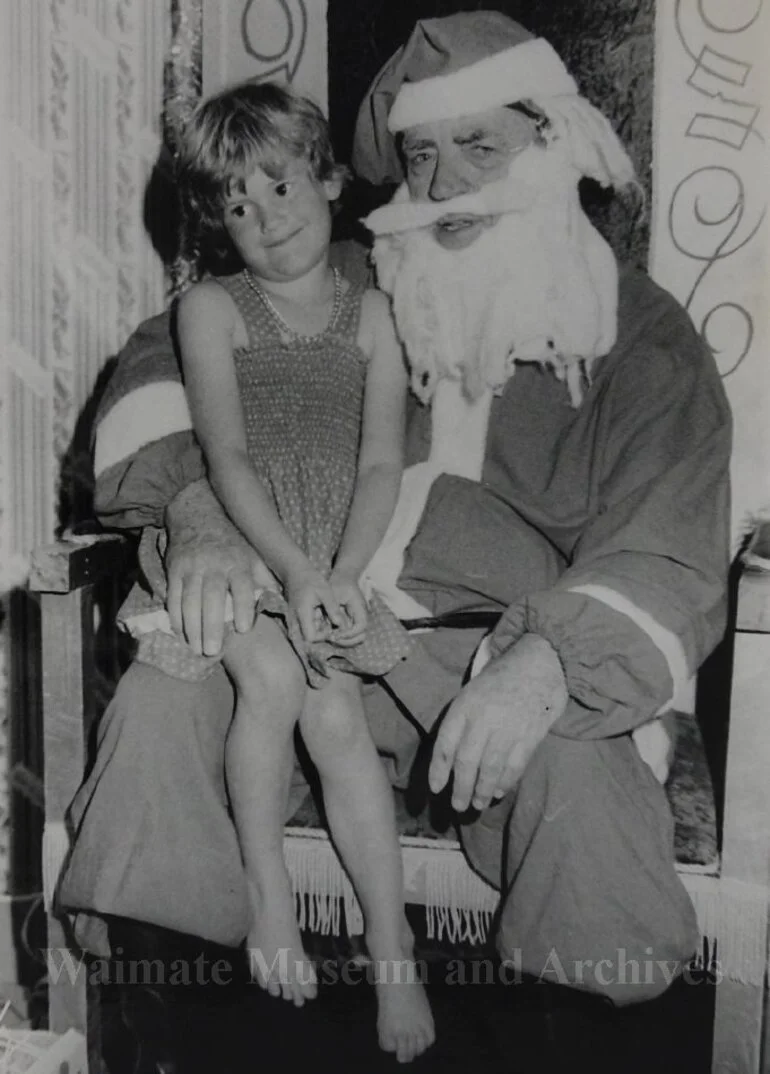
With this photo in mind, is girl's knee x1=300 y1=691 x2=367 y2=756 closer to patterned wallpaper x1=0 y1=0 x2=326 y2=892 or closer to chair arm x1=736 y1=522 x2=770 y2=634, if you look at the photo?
chair arm x1=736 y1=522 x2=770 y2=634

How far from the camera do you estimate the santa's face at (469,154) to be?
3.90ft

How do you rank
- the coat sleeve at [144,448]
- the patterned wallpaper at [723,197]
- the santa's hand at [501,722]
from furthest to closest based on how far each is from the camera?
the patterned wallpaper at [723,197]
the coat sleeve at [144,448]
the santa's hand at [501,722]

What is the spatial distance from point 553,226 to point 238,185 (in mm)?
314

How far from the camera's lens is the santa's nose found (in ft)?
3.90

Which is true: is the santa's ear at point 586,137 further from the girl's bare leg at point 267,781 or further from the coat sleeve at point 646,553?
the girl's bare leg at point 267,781

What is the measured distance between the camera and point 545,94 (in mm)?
1206

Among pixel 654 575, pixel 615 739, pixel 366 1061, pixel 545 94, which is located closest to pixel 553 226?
pixel 545 94

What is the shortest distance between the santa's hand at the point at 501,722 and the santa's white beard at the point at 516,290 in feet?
1.11

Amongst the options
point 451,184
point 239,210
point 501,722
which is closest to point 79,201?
point 239,210

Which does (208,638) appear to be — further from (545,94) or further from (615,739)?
(545,94)

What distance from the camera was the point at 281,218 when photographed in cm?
114

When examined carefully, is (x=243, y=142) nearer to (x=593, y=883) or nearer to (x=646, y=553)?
(x=646, y=553)

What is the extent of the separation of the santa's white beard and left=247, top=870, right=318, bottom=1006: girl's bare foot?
1.69 ft

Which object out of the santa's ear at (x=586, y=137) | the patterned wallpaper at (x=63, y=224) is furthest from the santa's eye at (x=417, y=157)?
the patterned wallpaper at (x=63, y=224)
